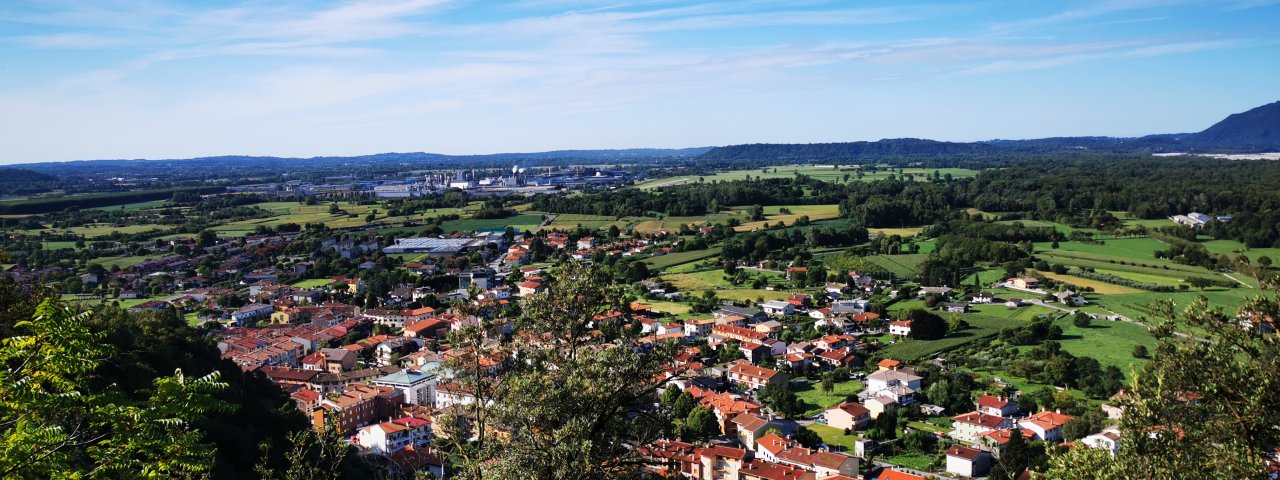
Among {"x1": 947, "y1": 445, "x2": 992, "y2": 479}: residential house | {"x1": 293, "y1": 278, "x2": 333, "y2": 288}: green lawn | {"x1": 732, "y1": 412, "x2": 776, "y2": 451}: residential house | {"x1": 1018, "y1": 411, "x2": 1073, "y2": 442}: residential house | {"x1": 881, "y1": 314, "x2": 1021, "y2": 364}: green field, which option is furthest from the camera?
{"x1": 293, "y1": 278, "x2": 333, "y2": 288}: green lawn

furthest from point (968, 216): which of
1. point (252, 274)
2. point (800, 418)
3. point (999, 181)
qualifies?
point (252, 274)

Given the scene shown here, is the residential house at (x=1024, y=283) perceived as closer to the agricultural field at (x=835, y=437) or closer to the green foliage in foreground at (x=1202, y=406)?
the agricultural field at (x=835, y=437)

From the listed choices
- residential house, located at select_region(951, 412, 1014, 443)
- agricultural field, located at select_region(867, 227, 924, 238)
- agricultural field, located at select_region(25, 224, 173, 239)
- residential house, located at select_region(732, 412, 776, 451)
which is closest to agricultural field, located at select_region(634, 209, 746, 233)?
agricultural field, located at select_region(867, 227, 924, 238)

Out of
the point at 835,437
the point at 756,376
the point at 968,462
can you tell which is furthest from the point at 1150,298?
the point at 968,462

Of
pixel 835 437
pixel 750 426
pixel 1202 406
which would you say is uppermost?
pixel 1202 406

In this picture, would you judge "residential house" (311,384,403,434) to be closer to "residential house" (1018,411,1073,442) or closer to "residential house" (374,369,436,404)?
"residential house" (374,369,436,404)

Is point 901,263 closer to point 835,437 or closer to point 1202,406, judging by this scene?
point 835,437

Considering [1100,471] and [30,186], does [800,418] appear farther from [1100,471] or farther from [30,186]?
[30,186]

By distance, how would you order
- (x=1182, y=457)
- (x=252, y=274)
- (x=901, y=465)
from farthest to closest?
1. (x=252, y=274)
2. (x=901, y=465)
3. (x=1182, y=457)
